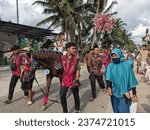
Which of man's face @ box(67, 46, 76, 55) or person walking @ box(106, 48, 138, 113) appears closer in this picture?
person walking @ box(106, 48, 138, 113)

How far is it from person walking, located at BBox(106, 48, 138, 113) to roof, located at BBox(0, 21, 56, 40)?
24.6m

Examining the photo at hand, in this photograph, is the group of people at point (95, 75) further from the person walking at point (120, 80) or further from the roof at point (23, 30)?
the roof at point (23, 30)

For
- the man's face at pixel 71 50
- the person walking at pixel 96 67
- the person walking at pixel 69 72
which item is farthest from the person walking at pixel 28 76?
the man's face at pixel 71 50

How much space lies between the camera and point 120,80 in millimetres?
5988

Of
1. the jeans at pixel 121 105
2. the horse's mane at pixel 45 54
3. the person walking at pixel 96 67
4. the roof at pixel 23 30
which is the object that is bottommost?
the jeans at pixel 121 105

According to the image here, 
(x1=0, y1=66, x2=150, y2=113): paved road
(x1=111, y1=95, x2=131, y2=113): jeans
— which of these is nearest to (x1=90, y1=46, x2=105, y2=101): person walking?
(x1=0, y1=66, x2=150, y2=113): paved road

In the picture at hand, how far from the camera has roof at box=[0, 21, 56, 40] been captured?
31.7 m

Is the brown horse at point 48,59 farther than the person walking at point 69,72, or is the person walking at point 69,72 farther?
the brown horse at point 48,59

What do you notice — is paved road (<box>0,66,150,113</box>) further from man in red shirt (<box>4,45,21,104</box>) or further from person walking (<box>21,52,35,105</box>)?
person walking (<box>21,52,35,105</box>)


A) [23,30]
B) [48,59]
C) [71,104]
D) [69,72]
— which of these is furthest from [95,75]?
[23,30]

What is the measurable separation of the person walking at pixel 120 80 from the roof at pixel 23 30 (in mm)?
24559

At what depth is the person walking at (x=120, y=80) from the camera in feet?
19.5

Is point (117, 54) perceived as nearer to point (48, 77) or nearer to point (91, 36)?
point (48, 77)

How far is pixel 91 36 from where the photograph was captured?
143 ft
